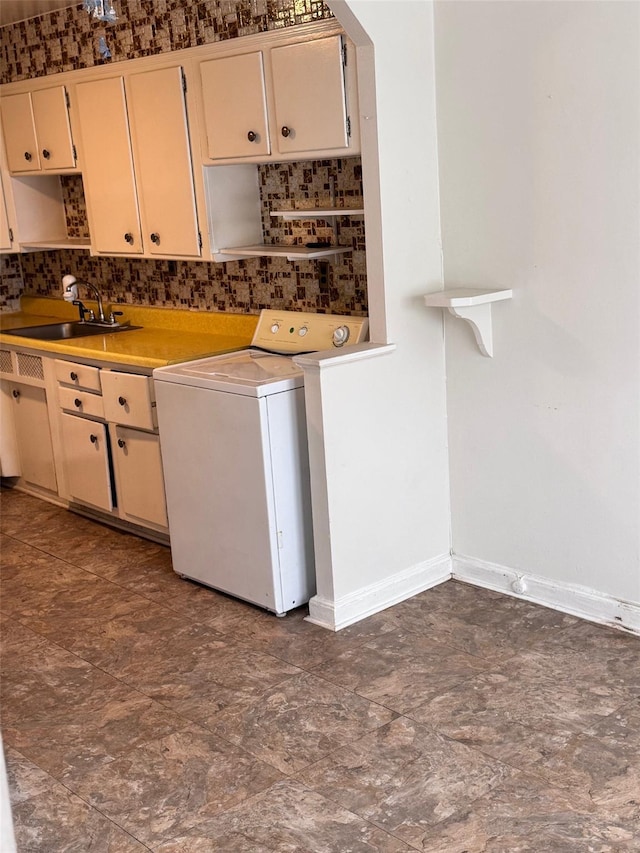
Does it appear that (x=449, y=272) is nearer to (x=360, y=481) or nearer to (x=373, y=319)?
(x=373, y=319)

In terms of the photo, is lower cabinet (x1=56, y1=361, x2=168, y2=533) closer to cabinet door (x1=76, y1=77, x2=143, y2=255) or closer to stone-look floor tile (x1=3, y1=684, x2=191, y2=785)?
cabinet door (x1=76, y1=77, x2=143, y2=255)

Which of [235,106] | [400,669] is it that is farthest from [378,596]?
[235,106]

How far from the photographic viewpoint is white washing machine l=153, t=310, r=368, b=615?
3.53 metres

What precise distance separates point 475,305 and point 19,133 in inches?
118

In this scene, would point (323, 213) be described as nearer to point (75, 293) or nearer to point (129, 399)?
point (129, 399)

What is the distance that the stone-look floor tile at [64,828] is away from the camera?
7.92 feet

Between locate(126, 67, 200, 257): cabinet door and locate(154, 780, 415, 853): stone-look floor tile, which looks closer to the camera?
locate(154, 780, 415, 853): stone-look floor tile

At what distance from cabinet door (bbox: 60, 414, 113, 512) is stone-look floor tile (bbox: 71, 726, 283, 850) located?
6.25ft

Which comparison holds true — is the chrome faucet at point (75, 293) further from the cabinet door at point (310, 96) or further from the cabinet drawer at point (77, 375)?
the cabinet door at point (310, 96)

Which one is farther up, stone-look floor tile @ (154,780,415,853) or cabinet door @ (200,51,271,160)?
cabinet door @ (200,51,271,160)

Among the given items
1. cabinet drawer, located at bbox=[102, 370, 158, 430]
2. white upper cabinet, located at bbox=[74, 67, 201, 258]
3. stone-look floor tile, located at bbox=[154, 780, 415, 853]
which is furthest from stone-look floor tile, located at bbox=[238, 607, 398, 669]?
white upper cabinet, located at bbox=[74, 67, 201, 258]

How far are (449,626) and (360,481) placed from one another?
23.4 inches

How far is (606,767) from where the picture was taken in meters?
2.59

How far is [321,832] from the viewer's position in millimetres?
2406
